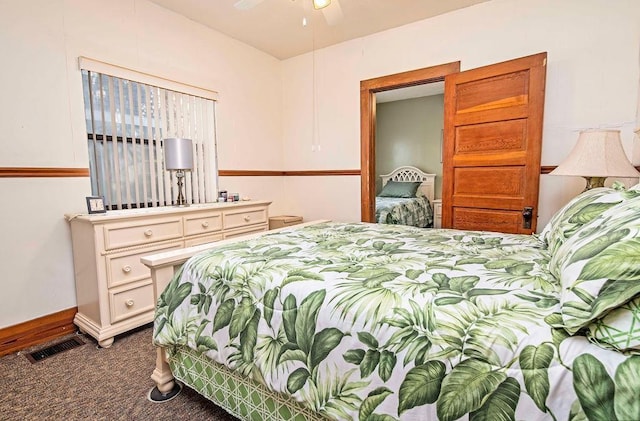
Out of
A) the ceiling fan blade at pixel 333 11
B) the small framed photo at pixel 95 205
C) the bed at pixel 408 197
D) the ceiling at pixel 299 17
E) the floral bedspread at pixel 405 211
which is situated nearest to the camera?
the ceiling fan blade at pixel 333 11

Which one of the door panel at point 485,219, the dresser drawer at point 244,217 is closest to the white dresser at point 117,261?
the dresser drawer at point 244,217

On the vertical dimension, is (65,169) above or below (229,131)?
below

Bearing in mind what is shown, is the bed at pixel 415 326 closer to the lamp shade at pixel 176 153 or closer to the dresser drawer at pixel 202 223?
the dresser drawer at pixel 202 223

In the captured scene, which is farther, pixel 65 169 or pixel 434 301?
pixel 65 169

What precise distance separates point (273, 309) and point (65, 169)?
2060 mm

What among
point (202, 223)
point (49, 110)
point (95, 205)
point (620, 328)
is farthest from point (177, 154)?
point (620, 328)

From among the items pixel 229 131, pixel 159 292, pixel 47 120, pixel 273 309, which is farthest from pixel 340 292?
pixel 229 131

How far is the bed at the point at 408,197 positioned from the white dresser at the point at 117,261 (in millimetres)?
2809

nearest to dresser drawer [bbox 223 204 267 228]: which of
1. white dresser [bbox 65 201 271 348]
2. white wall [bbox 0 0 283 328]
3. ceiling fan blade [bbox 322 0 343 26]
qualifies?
white dresser [bbox 65 201 271 348]

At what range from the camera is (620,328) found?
659 mm

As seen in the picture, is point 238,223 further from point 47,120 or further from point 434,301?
point 434,301

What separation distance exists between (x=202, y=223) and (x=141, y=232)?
0.49 metres

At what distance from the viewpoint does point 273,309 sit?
1110 millimetres

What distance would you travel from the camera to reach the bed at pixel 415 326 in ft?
2.26
